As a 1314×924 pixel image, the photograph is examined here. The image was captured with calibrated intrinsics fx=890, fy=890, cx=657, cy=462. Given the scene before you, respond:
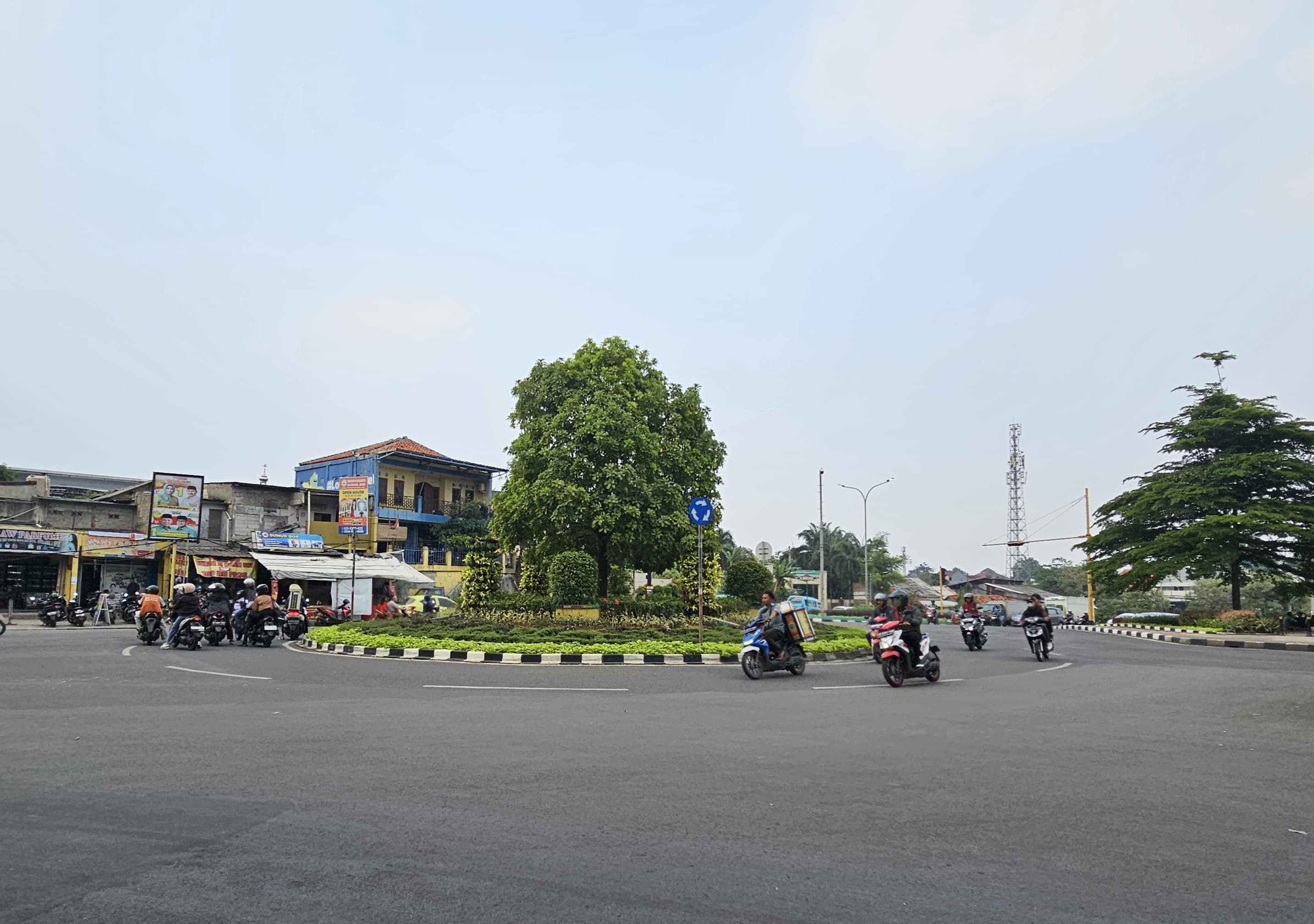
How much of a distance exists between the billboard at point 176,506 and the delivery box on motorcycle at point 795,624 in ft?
101

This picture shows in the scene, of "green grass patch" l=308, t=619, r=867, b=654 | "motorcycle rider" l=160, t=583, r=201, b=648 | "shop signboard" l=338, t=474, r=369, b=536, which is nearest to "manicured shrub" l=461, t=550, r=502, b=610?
"green grass patch" l=308, t=619, r=867, b=654

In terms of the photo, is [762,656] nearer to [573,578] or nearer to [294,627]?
[573,578]

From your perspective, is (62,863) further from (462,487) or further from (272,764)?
(462,487)

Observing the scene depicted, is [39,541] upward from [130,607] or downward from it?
upward

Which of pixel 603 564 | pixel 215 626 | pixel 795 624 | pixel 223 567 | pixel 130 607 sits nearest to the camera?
pixel 795 624

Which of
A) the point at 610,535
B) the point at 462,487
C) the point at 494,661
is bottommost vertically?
the point at 494,661

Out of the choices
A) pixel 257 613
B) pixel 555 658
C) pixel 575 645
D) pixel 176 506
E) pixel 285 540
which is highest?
pixel 176 506

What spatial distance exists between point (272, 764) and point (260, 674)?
8.33 m

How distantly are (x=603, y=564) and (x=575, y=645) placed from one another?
26.1ft

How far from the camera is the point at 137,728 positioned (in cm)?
798

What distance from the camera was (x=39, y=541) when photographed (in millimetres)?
33875

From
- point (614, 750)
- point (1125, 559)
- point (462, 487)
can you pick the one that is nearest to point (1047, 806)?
point (614, 750)

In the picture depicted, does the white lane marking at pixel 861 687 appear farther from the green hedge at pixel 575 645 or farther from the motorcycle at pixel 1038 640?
the motorcycle at pixel 1038 640

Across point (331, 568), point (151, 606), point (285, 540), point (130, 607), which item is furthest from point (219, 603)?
point (285, 540)
